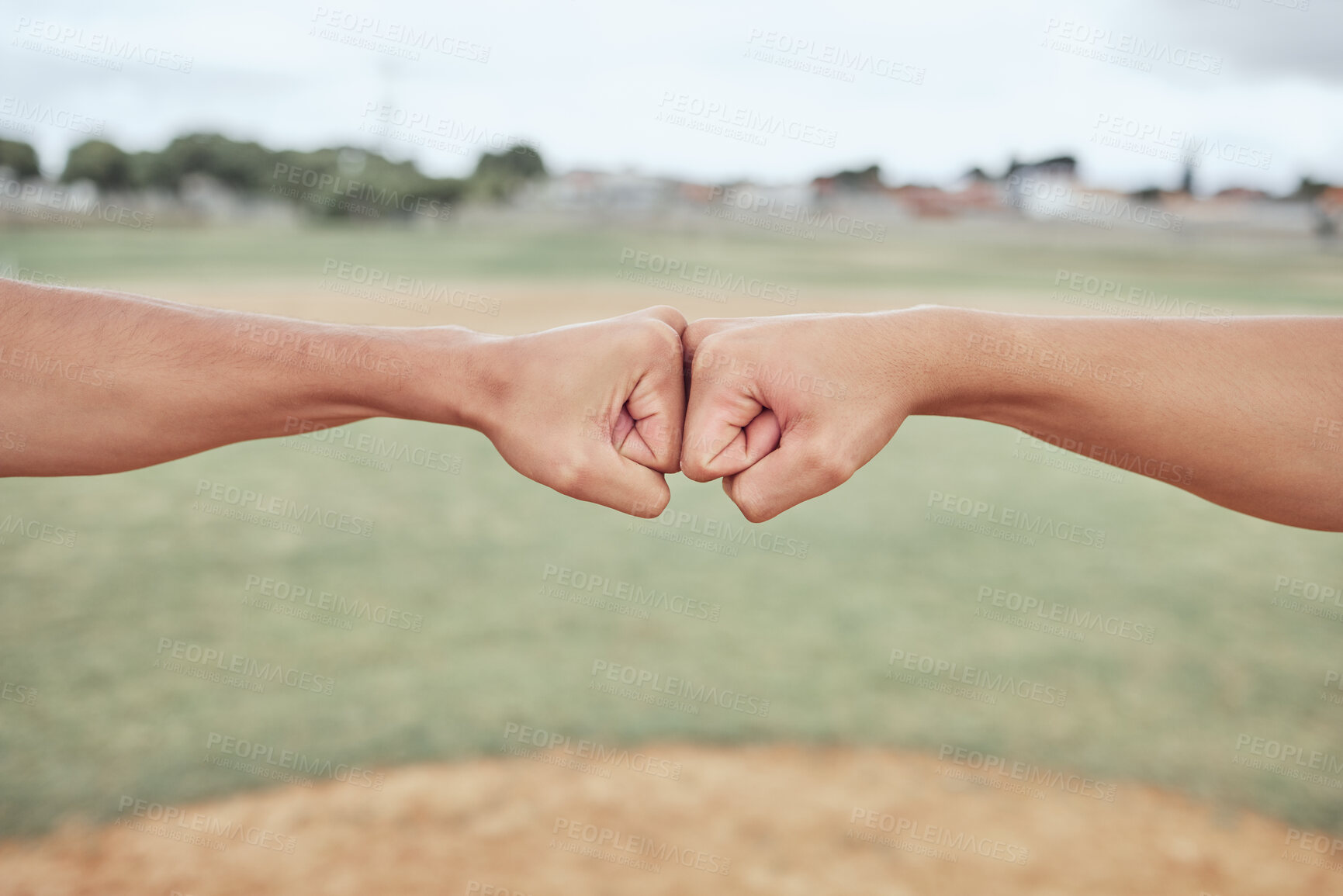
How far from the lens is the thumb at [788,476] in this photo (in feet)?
→ 6.52

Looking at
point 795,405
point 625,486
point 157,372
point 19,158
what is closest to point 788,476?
point 795,405

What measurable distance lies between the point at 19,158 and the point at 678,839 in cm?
6456

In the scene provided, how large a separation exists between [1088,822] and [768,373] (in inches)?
103

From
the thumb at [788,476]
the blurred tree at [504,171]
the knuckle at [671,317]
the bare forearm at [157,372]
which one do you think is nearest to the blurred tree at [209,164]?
the blurred tree at [504,171]

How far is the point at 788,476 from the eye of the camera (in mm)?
2000

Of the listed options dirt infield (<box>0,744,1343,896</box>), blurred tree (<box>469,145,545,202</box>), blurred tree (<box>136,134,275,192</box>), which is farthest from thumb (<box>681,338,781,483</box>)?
blurred tree (<box>136,134,275,192</box>)

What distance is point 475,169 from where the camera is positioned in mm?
53469

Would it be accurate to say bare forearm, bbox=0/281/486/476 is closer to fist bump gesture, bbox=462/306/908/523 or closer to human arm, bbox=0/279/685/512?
human arm, bbox=0/279/685/512

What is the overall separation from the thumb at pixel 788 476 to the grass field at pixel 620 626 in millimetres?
2350

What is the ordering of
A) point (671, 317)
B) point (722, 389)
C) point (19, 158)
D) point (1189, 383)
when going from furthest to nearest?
point (19, 158), point (671, 317), point (722, 389), point (1189, 383)

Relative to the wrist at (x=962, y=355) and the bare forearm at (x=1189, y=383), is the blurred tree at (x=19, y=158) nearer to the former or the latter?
the wrist at (x=962, y=355)

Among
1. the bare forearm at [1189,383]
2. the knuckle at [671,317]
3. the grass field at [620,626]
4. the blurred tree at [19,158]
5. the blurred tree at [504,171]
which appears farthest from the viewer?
the blurred tree at [504,171]

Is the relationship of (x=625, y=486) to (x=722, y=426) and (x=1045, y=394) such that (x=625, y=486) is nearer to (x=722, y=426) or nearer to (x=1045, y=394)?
(x=722, y=426)

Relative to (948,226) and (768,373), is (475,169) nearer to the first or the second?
(948,226)
